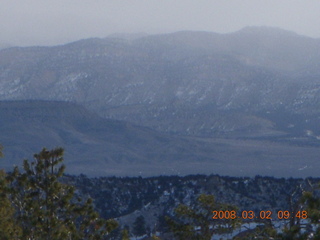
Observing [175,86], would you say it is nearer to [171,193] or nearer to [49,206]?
[171,193]

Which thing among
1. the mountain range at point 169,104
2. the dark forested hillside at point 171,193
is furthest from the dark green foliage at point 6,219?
the mountain range at point 169,104

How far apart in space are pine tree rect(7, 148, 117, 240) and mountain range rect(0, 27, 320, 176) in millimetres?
59753

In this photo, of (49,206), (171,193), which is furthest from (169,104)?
(49,206)

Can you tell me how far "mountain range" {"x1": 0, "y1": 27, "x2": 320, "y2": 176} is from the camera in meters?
94.4

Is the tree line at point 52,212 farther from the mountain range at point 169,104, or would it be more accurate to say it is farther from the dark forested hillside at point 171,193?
the mountain range at point 169,104

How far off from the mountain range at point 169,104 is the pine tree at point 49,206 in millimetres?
59753

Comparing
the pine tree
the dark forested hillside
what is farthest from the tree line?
the dark forested hillside

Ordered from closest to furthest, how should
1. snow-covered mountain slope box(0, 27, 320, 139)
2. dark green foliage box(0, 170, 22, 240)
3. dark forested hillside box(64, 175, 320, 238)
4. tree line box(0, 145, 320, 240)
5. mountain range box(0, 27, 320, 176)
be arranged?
dark green foliage box(0, 170, 22, 240) < tree line box(0, 145, 320, 240) < dark forested hillside box(64, 175, 320, 238) < mountain range box(0, 27, 320, 176) < snow-covered mountain slope box(0, 27, 320, 139)

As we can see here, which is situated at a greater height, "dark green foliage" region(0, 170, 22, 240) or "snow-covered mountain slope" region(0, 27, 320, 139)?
"snow-covered mountain slope" region(0, 27, 320, 139)

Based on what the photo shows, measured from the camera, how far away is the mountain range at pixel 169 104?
94438mm

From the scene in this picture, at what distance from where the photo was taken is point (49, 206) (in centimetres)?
1586

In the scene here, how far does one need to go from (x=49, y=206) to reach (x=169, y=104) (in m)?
127

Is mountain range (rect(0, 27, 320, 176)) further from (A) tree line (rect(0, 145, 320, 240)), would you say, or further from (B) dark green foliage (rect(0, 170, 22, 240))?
(B) dark green foliage (rect(0, 170, 22, 240))

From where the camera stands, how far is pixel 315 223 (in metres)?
10.9
